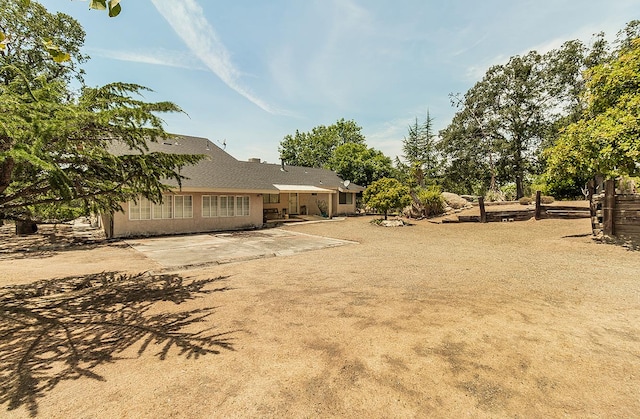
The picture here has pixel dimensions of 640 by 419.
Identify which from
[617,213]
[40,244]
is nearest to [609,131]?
[617,213]

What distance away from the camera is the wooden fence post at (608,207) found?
35.7ft

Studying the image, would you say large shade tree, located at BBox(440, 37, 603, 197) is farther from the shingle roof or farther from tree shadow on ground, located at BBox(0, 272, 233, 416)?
tree shadow on ground, located at BBox(0, 272, 233, 416)

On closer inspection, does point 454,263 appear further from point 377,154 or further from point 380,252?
point 377,154

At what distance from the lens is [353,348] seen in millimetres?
4219

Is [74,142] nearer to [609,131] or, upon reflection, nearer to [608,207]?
[609,131]

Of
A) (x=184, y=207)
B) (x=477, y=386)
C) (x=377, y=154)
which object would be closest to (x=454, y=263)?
(x=477, y=386)

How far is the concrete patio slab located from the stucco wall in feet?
3.44

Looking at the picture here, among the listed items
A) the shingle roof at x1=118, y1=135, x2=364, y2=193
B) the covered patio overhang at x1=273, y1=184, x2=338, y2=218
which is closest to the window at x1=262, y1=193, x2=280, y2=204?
the shingle roof at x1=118, y1=135, x2=364, y2=193

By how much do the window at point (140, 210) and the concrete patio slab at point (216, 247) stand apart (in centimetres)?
149

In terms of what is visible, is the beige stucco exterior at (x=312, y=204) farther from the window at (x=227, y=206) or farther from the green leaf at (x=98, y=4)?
the green leaf at (x=98, y=4)

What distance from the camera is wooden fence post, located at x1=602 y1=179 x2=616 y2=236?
10.9 meters

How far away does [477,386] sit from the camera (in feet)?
11.1

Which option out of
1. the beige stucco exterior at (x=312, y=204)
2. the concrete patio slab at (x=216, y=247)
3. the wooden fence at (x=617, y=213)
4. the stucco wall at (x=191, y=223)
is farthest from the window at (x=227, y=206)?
the wooden fence at (x=617, y=213)

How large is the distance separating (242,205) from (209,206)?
2.33 m
